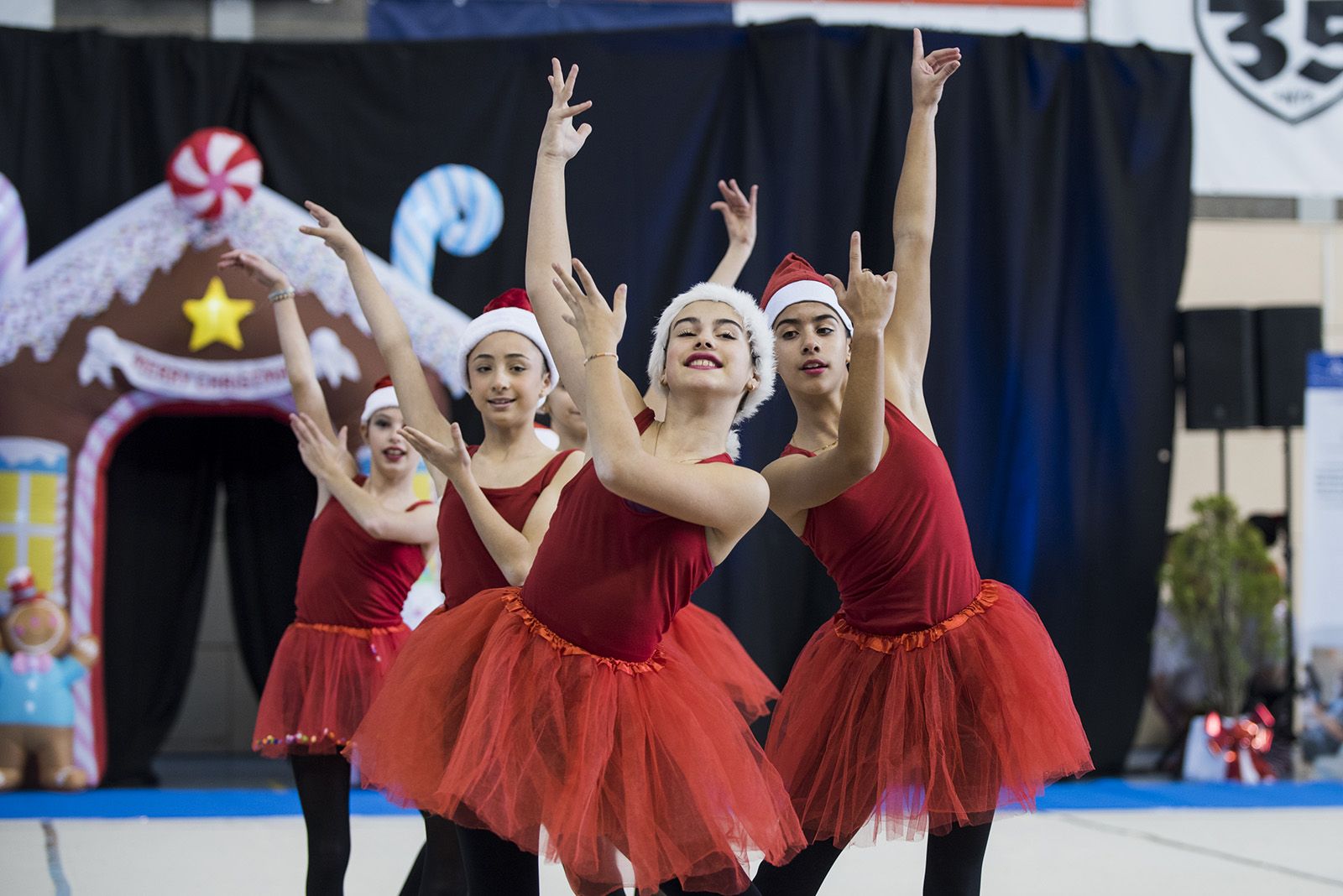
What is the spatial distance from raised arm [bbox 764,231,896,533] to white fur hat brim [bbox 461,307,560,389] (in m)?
0.59

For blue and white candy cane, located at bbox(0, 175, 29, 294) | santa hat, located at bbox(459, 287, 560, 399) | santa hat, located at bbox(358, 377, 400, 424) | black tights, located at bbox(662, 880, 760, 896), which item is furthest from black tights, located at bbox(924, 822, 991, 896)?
blue and white candy cane, located at bbox(0, 175, 29, 294)

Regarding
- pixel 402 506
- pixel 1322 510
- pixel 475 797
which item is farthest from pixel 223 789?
pixel 1322 510

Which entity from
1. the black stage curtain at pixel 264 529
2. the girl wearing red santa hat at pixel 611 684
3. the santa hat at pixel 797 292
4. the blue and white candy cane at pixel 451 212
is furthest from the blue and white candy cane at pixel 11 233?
the girl wearing red santa hat at pixel 611 684

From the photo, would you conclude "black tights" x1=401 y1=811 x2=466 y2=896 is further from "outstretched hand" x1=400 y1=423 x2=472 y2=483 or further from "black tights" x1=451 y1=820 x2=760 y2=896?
"outstretched hand" x1=400 y1=423 x2=472 y2=483

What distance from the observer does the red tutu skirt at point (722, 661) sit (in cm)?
290

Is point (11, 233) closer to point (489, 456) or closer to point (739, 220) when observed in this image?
point (739, 220)

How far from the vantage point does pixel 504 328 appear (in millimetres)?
2719

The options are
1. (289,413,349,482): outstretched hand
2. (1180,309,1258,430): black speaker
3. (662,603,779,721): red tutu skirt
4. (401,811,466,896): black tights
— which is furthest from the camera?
(1180,309,1258,430): black speaker

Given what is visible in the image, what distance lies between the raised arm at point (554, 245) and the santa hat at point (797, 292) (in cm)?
36

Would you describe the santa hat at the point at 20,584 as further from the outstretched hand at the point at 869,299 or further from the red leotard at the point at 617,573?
the outstretched hand at the point at 869,299

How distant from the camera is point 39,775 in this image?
5.68 metres

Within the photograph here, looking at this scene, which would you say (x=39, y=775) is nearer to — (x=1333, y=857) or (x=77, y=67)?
(x=77, y=67)

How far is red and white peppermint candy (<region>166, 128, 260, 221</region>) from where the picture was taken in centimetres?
572

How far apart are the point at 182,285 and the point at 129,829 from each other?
7.52 feet
